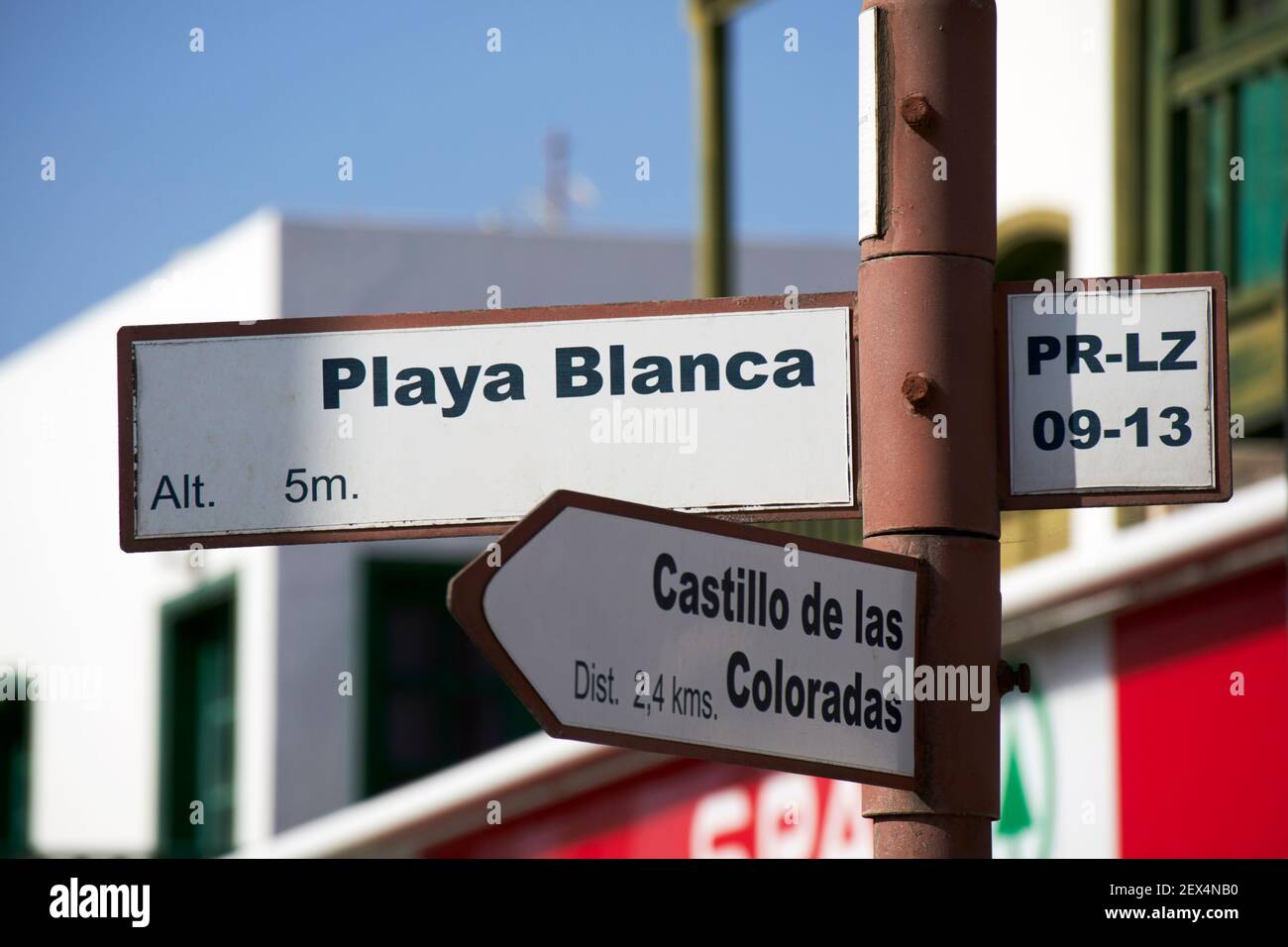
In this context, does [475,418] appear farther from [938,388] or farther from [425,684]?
[425,684]

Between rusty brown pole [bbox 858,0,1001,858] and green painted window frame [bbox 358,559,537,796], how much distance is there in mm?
11983

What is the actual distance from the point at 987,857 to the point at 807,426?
78 centimetres

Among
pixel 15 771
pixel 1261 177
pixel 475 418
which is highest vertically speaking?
pixel 1261 177

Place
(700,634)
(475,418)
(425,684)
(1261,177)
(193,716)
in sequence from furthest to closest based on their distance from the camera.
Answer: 1. (193,716)
2. (425,684)
3. (1261,177)
4. (475,418)
5. (700,634)

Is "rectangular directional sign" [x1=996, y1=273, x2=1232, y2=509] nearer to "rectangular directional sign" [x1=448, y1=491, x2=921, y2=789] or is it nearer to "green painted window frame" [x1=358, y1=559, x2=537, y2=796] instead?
"rectangular directional sign" [x1=448, y1=491, x2=921, y2=789]

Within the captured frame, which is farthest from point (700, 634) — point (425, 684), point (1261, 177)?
point (425, 684)

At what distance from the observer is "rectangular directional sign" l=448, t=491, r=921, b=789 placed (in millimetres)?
3090

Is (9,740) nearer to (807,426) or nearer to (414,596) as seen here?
(414,596)

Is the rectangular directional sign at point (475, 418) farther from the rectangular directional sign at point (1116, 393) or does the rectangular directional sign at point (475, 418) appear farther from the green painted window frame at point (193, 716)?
the green painted window frame at point (193, 716)

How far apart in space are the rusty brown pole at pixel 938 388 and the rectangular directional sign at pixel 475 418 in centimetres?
9

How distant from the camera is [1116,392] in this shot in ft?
11.8

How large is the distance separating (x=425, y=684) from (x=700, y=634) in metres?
12.8

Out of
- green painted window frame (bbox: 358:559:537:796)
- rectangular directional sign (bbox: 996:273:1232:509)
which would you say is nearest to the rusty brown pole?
rectangular directional sign (bbox: 996:273:1232:509)

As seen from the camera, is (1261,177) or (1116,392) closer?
(1116,392)
